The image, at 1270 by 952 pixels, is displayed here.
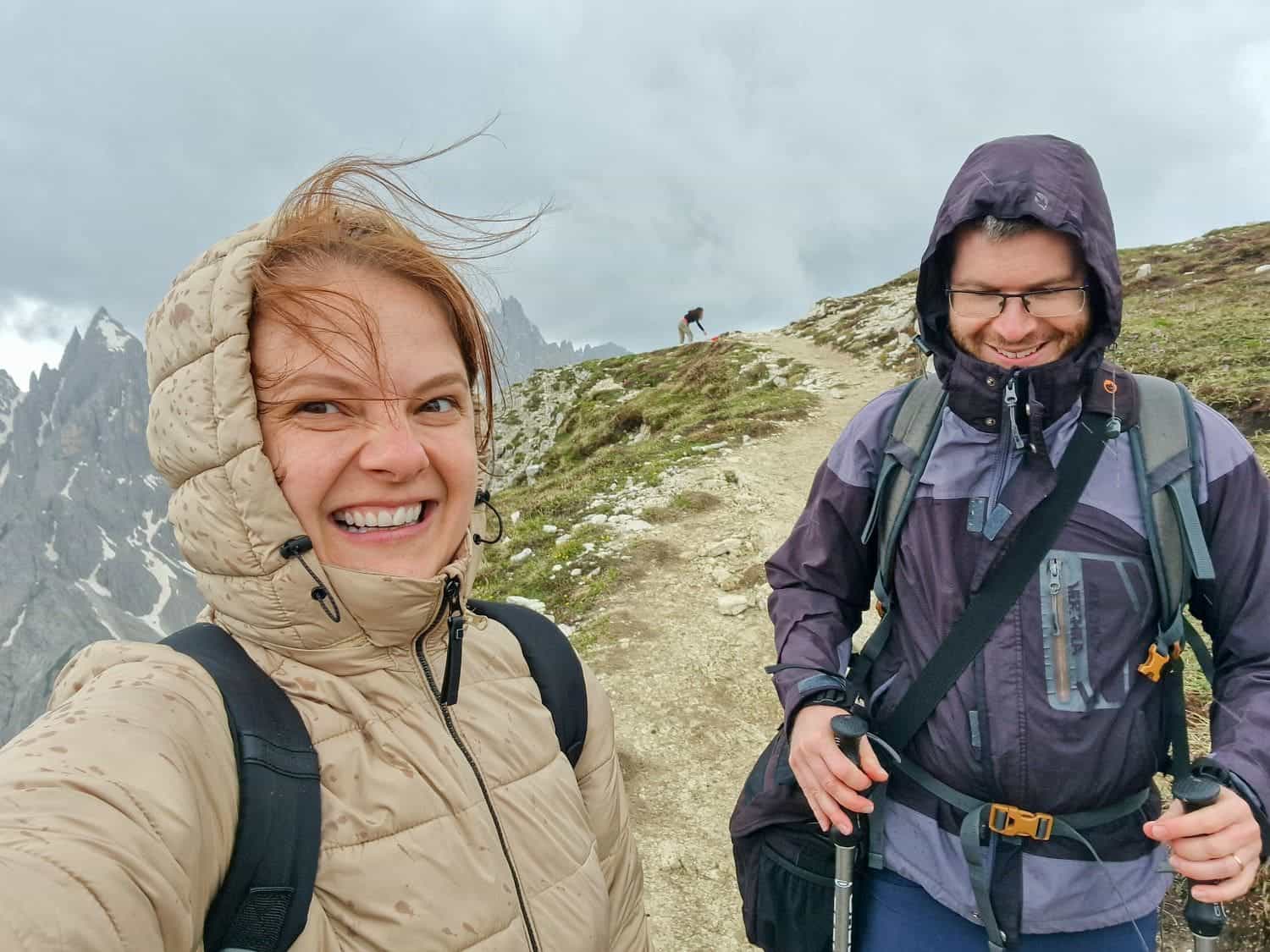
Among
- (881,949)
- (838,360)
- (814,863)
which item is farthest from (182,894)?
(838,360)

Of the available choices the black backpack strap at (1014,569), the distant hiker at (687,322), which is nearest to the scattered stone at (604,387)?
the distant hiker at (687,322)

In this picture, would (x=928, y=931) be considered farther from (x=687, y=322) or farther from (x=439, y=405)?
(x=687, y=322)

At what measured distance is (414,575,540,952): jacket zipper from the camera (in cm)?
175

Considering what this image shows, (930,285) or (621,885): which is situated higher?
(930,285)

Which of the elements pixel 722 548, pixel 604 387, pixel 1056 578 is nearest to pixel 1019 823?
pixel 1056 578

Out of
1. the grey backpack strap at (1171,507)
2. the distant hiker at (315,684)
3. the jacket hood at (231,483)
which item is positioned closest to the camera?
the distant hiker at (315,684)

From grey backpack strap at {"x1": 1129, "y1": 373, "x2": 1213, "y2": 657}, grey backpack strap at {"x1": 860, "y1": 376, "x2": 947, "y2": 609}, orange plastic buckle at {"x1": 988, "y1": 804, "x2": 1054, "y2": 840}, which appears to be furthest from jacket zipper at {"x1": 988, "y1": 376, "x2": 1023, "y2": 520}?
orange plastic buckle at {"x1": 988, "y1": 804, "x2": 1054, "y2": 840}

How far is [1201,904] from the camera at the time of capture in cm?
195

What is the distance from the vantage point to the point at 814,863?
2604mm

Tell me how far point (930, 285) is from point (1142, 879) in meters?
2.17

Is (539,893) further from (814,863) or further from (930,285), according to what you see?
(930,285)

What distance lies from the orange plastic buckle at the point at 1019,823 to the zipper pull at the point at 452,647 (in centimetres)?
176

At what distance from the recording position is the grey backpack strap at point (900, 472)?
2.50 meters

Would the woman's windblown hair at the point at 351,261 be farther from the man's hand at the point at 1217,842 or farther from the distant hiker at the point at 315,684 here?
the man's hand at the point at 1217,842
